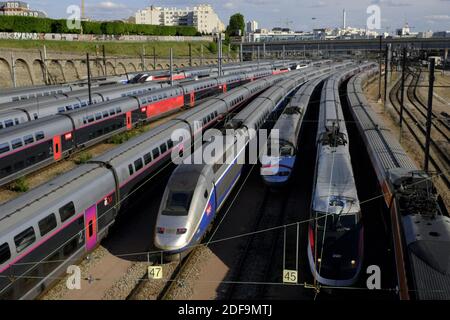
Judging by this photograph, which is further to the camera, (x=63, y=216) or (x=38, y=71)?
(x=38, y=71)

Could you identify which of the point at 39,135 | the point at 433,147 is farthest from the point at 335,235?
the point at 433,147

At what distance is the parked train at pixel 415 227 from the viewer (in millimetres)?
10906

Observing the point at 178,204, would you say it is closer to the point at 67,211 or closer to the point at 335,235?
the point at 67,211

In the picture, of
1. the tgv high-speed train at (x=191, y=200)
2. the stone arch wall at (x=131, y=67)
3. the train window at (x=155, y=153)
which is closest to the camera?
the tgv high-speed train at (x=191, y=200)

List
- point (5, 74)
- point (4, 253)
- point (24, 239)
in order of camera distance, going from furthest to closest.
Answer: point (5, 74) < point (24, 239) < point (4, 253)

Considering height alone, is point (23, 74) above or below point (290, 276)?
above

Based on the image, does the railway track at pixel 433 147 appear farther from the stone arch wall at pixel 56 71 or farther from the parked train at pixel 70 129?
the stone arch wall at pixel 56 71

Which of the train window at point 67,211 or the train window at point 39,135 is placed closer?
the train window at point 67,211

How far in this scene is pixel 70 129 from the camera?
28938 millimetres

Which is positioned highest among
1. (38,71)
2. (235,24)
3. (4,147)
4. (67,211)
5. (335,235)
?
(235,24)

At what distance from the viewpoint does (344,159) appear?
68.4ft

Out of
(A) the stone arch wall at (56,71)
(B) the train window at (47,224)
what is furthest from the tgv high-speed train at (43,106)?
(A) the stone arch wall at (56,71)

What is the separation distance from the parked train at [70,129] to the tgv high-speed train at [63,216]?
19.9 feet

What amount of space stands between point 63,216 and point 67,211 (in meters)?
0.27
